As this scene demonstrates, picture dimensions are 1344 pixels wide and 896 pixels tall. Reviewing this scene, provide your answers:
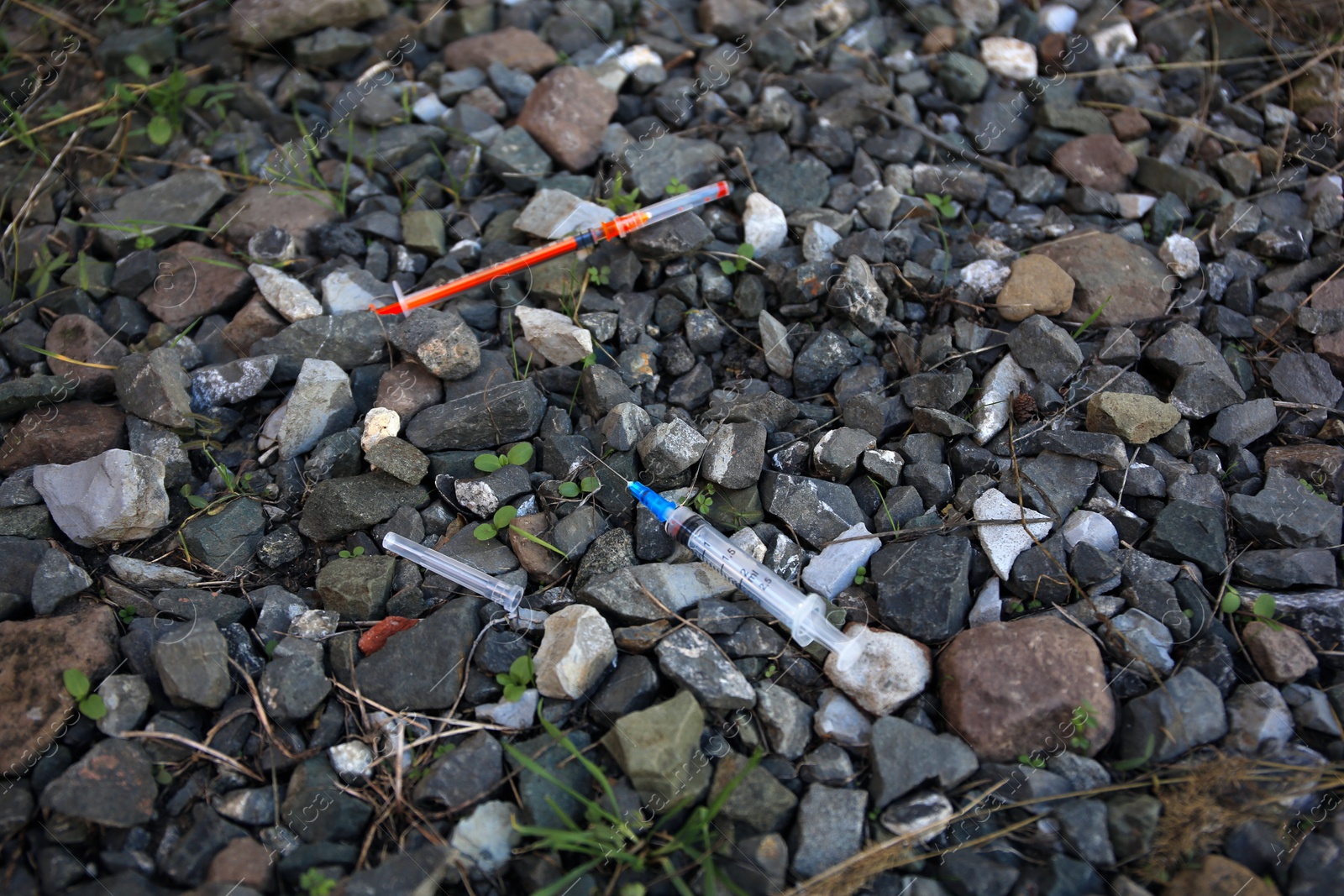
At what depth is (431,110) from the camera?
11.0 feet

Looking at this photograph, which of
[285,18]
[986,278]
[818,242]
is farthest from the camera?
[285,18]

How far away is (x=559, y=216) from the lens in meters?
2.93

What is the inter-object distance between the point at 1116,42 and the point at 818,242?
1899 millimetres

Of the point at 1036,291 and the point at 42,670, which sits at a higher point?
the point at 1036,291

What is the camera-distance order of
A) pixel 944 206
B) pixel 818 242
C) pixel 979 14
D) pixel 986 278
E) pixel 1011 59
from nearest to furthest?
pixel 986 278 < pixel 818 242 < pixel 944 206 < pixel 1011 59 < pixel 979 14

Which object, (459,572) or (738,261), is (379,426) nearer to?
(459,572)

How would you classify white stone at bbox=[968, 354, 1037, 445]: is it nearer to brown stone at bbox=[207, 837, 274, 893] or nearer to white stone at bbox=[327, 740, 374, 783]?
white stone at bbox=[327, 740, 374, 783]

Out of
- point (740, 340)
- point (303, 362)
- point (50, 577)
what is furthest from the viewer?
point (740, 340)

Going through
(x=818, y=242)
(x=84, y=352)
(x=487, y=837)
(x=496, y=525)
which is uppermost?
(x=818, y=242)

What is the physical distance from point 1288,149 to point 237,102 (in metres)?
4.14

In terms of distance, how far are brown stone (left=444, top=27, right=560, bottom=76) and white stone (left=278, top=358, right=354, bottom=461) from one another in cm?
166

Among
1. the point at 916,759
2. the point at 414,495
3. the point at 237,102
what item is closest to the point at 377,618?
the point at 414,495

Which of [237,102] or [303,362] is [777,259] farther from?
[237,102]

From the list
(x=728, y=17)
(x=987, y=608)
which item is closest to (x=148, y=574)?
(x=987, y=608)
